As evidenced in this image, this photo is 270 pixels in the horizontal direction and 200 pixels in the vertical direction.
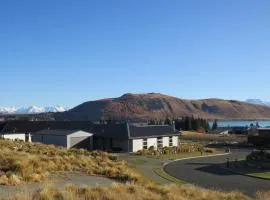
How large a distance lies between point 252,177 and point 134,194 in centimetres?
2554

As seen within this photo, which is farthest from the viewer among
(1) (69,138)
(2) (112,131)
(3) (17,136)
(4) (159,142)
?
(3) (17,136)

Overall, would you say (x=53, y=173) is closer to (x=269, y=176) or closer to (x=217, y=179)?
(x=217, y=179)

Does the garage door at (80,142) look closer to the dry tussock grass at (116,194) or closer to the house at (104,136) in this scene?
the house at (104,136)

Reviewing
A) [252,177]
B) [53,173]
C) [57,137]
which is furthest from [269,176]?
[57,137]

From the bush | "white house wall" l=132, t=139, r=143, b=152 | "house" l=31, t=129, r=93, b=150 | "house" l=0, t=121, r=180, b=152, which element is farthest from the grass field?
"house" l=31, t=129, r=93, b=150

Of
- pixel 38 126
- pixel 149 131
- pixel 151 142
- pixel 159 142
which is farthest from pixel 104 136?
pixel 38 126

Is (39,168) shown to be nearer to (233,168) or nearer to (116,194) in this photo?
(116,194)

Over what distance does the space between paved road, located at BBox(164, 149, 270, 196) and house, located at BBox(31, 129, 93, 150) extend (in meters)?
21.1

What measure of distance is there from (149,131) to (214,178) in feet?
109

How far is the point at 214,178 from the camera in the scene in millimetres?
37094

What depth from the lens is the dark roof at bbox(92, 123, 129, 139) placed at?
66.4m

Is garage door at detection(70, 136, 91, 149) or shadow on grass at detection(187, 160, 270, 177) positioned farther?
garage door at detection(70, 136, 91, 149)

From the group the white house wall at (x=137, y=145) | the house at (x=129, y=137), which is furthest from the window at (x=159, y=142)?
the white house wall at (x=137, y=145)

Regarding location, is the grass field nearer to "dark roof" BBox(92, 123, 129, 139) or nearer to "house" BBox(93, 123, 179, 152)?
"house" BBox(93, 123, 179, 152)
